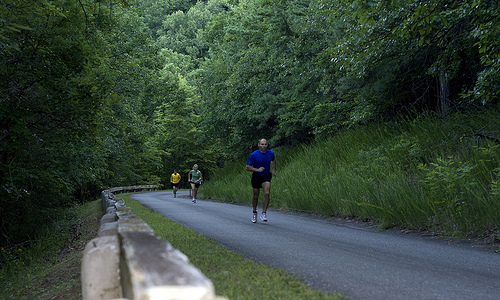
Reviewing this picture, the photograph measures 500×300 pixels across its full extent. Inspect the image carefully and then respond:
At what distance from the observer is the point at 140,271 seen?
200 centimetres

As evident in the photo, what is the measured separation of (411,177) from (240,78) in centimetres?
1400

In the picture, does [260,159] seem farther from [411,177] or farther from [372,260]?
[372,260]

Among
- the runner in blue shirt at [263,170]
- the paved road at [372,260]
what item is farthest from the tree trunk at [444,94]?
the runner in blue shirt at [263,170]

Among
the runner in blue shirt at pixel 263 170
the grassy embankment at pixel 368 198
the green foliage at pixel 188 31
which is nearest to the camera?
the grassy embankment at pixel 368 198

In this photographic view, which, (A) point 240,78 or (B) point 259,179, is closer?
(B) point 259,179

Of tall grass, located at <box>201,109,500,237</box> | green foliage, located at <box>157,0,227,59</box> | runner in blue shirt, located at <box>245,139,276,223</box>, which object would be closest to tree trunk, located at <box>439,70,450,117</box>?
tall grass, located at <box>201,109,500,237</box>

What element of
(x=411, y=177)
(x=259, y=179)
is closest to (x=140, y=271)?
(x=259, y=179)

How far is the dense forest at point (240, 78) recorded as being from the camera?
872 centimetres

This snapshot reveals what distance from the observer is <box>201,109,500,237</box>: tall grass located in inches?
331

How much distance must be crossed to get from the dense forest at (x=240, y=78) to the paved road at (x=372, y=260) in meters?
4.06

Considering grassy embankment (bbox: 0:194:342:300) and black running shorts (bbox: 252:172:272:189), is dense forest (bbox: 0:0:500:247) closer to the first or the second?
grassy embankment (bbox: 0:194:342:300)

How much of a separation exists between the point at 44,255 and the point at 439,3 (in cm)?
1233

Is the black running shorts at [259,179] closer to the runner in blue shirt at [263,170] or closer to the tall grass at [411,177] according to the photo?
the runner in blue shirt at [263,170]

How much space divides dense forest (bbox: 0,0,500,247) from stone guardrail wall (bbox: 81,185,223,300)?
3835 mm
